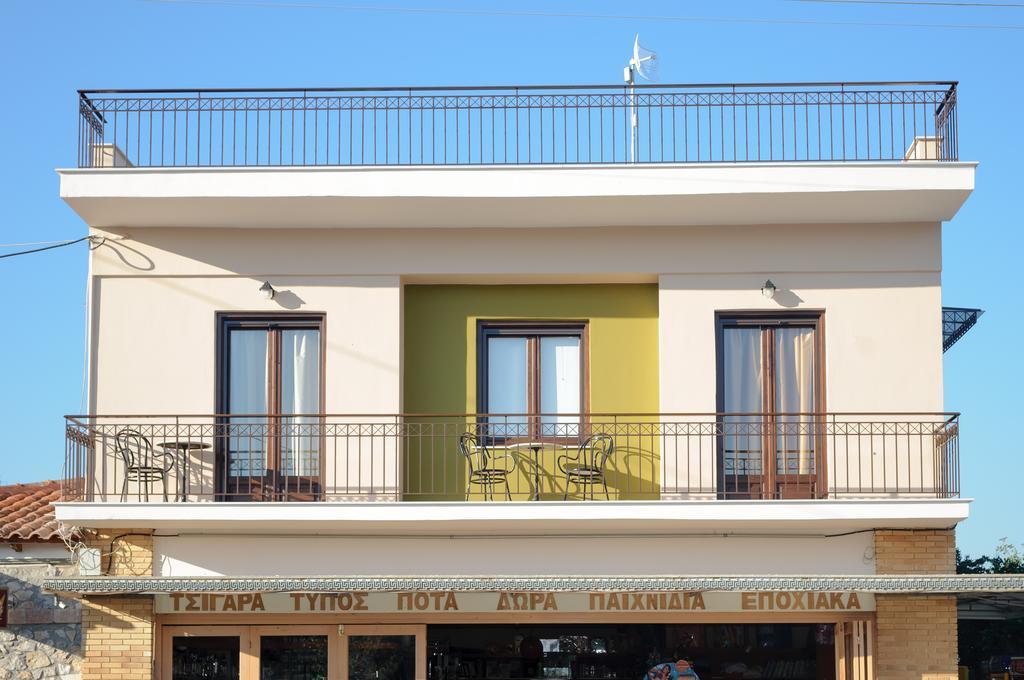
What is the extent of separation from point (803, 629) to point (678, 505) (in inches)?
96.9

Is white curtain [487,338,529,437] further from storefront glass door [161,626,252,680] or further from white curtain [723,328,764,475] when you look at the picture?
storefront glass door [161,626,252,680]

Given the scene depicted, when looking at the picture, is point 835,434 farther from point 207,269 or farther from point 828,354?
point 207,269

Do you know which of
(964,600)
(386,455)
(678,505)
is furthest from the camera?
(964,600)

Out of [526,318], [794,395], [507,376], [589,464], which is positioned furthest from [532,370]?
[794,395]

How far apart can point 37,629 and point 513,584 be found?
17.1 ft

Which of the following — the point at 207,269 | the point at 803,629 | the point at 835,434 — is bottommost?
the point at 803,629

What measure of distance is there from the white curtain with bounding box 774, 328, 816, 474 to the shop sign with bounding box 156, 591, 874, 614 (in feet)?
4.60

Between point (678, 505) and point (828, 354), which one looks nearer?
point (678, 505)

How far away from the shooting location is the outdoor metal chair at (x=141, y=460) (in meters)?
15.6

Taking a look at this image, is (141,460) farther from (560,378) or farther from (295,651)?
(560,378)

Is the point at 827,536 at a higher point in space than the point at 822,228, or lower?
lower

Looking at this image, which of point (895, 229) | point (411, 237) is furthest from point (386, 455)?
point (895, 229)

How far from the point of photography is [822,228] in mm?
16281

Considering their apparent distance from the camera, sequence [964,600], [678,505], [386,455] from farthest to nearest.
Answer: [964,600], [386,455], [678,505]
